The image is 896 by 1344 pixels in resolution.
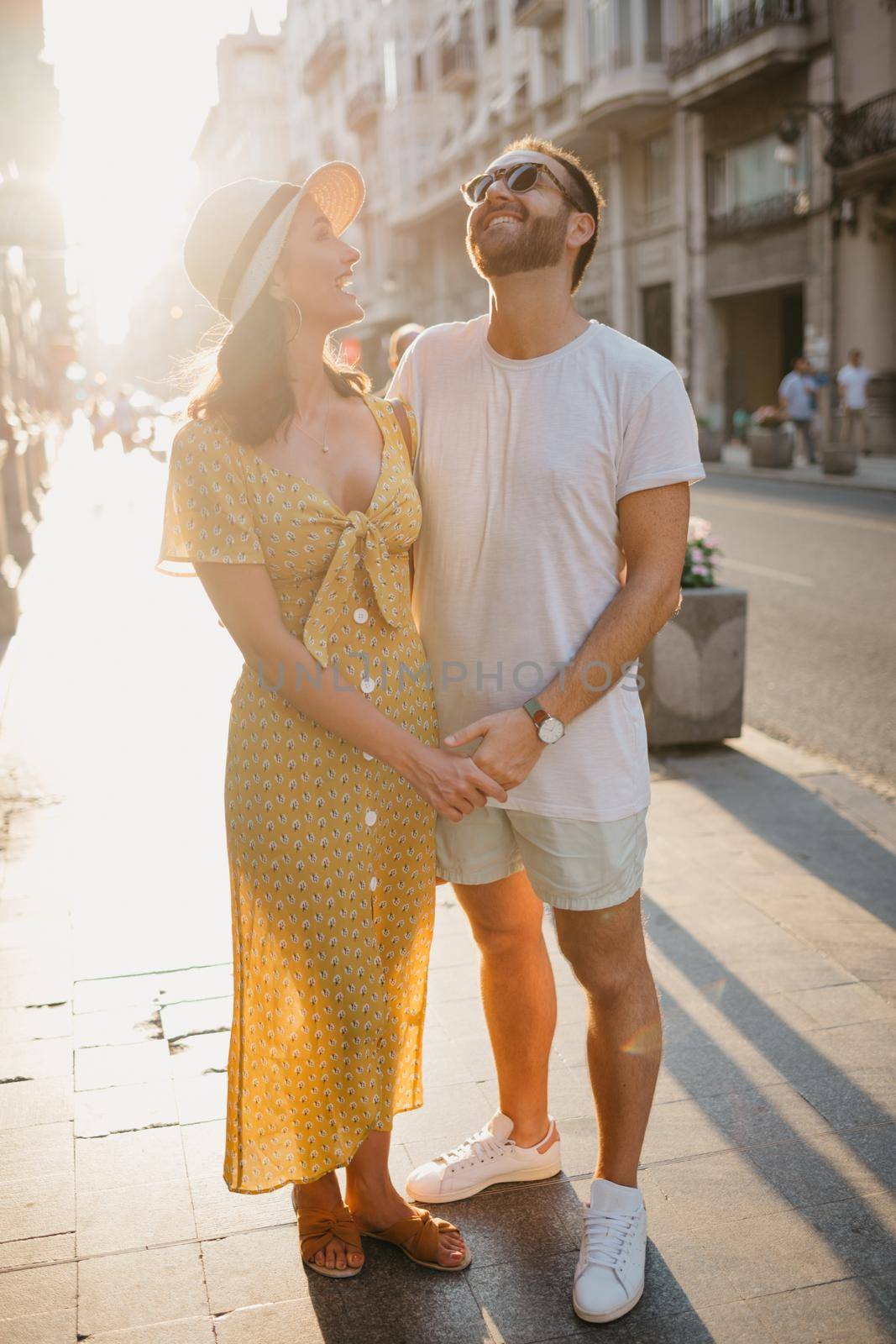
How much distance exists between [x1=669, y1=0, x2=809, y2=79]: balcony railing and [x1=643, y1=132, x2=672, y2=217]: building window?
2.49m

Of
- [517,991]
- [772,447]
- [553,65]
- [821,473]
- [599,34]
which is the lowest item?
[517,991]

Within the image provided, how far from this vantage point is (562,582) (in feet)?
8.06

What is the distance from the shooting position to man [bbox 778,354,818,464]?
78.7ft

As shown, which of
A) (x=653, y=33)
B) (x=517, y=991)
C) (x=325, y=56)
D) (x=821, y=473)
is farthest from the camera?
(x=325, y=56)

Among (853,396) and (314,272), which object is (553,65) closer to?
(853,396)

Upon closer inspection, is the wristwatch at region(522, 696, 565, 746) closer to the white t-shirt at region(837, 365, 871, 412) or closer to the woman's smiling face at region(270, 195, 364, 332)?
the woman's smiling face at region(270, 195, 364, 332)

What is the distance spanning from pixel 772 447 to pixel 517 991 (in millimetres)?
21460

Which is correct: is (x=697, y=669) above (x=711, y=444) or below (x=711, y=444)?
below

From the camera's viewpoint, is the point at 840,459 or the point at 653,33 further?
the point at 653,33

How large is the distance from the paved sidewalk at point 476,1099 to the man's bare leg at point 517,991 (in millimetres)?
195

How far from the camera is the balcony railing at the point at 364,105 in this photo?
52000mm

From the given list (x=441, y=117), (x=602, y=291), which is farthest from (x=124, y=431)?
(x=441, y=117)

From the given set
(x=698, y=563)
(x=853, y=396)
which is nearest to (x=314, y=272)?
(x=698, y=563)

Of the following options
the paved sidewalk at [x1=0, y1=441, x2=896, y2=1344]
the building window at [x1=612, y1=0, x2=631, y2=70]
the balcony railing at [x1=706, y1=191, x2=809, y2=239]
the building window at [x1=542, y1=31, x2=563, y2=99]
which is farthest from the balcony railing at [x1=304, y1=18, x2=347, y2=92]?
the paved sidewalk at [x1=0, y1=441, x2=896, y2=1344]
